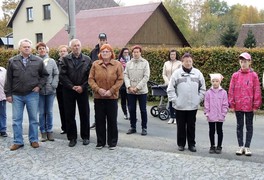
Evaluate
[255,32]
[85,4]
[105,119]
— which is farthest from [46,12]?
[105,119]

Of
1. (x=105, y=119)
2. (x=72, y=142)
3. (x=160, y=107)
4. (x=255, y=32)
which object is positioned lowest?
(x=72, y=142)

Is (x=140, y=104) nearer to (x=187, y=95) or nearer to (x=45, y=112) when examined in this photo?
(x=187, y=95)

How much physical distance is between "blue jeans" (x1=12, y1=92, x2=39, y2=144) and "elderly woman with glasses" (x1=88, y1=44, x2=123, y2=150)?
46.1 inches

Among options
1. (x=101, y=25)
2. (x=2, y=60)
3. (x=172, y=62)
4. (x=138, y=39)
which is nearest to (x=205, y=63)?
(x=172, y=62)

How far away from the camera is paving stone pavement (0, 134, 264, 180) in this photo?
18.6 feet

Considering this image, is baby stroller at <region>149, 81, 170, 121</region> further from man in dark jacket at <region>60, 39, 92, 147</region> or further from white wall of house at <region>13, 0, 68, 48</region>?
white wall of house at <region>13, 0, 68, 48</region>

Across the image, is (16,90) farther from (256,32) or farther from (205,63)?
(256,32)

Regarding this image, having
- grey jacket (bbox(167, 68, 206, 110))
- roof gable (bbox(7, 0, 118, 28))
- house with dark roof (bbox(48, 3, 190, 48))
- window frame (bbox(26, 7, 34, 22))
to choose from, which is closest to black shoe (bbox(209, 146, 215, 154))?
grey jacket (bbox(167, 68, 206, 110))

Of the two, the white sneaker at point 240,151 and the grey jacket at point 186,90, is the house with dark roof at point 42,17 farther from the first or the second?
the white sneaker at point 240,151

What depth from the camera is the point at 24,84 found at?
6.96 m

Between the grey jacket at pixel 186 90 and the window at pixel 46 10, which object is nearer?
the grey jacket at pixel 186 90

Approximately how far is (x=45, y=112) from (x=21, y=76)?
3.77 ft

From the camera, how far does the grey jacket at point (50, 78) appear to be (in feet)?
24.8

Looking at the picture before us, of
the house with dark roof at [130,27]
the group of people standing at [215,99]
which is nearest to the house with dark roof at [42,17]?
the house with dark roof at [130,27]
